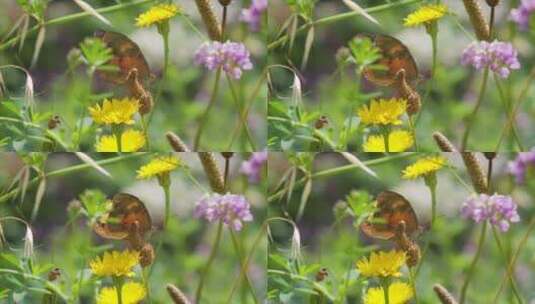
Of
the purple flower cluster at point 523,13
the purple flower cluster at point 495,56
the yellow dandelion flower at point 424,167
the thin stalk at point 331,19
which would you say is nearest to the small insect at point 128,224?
the thin stalk at point 331,19

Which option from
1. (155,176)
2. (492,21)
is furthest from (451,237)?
(155,176)

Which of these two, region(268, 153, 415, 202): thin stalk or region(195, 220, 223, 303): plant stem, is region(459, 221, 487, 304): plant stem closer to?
region(268, 153, 415, 202): thin stalk

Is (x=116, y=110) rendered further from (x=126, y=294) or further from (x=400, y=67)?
(x=400, y=67)

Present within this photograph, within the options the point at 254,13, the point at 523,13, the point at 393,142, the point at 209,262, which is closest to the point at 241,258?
the point at 209,262

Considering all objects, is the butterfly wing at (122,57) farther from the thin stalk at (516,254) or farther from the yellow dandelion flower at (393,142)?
the thin stalk at (516,254)

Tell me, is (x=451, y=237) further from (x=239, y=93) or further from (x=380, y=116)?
(x=239, y=93)

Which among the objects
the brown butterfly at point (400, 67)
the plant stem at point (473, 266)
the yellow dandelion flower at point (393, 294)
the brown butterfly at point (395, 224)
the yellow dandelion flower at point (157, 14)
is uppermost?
the yellow dandelion flower at point (157, 14)

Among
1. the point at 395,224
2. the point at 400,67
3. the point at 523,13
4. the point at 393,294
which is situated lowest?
the point at 393,294
